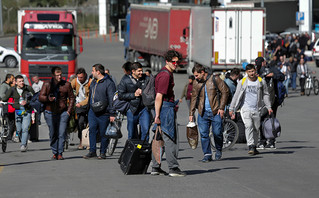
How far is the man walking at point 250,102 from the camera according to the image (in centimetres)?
1319

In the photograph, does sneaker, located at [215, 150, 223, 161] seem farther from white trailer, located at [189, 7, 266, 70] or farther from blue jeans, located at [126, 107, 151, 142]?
white trailer, located at [189, 7, 266, 70]

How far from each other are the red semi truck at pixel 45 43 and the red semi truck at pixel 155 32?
29.1 ft

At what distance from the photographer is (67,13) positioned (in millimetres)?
29141

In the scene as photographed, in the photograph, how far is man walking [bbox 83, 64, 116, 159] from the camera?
41.4ft

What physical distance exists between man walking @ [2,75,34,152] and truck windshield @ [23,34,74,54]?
12.7 m

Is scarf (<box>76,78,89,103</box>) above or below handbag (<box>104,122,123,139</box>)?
above

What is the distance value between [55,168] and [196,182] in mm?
2897

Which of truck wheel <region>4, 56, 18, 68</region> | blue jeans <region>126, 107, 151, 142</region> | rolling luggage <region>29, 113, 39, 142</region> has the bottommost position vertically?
rolling luggage <region>29, 113, 39, 142</region>

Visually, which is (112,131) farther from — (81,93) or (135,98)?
(81,93)

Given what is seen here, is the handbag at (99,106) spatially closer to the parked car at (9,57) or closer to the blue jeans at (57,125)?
the blue jeans at (57,125)

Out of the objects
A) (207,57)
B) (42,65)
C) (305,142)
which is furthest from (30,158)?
(207,57)

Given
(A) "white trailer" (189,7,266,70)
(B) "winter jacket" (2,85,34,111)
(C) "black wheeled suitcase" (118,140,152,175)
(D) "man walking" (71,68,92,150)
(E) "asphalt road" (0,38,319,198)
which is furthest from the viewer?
(A) "white trailer" (189,7,266,70)

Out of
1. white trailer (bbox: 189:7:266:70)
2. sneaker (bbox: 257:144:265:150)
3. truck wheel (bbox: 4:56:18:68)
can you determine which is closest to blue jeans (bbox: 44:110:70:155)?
sneaker (bbox: 257:144:265:150)

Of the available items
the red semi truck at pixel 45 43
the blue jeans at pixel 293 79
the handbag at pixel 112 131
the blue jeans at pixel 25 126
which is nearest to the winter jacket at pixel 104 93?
the handbag at pixel 112 131
